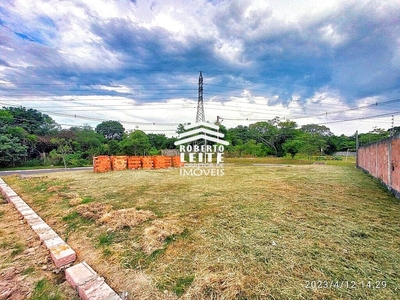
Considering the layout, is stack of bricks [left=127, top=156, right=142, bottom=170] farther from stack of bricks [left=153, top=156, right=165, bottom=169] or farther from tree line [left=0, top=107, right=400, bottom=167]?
tree line [left=0, top=107, right=400, bottom=167]

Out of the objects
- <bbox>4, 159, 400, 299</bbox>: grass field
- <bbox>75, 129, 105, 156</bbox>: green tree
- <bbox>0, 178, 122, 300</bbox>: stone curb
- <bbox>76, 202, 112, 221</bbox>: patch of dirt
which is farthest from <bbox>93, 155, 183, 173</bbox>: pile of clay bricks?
<bbox>75, 129, 105, 156</bbox>: green tree

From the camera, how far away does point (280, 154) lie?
93.5ft

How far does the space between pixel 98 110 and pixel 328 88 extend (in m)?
26.5

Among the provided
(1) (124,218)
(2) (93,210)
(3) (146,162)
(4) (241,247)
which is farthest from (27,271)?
(3) (146,162)

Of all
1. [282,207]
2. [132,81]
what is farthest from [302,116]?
[282,207]

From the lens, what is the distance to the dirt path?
4.23 feet

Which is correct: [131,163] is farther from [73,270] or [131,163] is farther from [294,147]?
[294,147]

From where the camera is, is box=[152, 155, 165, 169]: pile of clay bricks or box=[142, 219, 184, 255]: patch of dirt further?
box=[152, 155, 165, 169]: pile of clay bricks

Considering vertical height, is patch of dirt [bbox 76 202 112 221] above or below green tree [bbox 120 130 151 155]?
below

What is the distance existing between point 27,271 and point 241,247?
1.96 metres

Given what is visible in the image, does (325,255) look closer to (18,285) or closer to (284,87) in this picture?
(18,285)

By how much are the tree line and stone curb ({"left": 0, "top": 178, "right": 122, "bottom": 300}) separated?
13714mm

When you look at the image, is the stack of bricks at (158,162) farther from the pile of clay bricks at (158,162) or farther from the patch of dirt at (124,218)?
the patch of dirt at (124,218)

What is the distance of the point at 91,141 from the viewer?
18.9 metres
